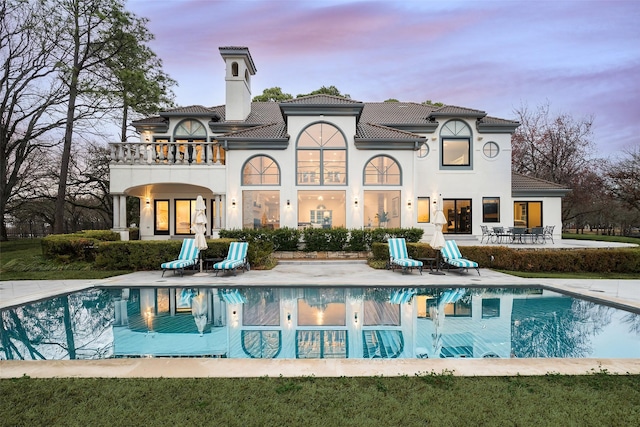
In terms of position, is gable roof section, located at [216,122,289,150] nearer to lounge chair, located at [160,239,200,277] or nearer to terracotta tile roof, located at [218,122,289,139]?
terracotta tile roof, located at [218,122,289,139]

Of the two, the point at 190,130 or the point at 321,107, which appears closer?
the point at 321,107

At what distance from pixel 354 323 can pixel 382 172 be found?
476 inches

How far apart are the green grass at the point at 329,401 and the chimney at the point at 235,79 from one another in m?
18.3

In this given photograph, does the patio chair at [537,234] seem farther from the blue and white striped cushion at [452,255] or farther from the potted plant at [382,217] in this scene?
the blue and white striped cushion at [452,255]

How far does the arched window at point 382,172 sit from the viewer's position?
56.3 ft

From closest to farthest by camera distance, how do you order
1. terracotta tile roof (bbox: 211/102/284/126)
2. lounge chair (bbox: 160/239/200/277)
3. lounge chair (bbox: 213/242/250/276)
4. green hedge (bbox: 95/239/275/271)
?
lounge chair (bbox: 160/239/200/277)
lounge chair (bbox: 213/242/250/276)
green hedge (bbox: 95/239/275/271)
terracotta tile roof (bbox: 211/102/284/126)

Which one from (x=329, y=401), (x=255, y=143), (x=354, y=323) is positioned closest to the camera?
(x=329, y=401)

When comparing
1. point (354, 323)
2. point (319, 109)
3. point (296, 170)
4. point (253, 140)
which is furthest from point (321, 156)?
point (354, 323)

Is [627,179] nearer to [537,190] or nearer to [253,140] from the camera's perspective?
[537,190]

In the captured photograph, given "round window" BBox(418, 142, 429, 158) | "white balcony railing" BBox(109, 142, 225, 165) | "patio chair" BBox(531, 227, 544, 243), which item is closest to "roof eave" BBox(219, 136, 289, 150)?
"white balcony railing" BBox(109, 142, 225, 165)

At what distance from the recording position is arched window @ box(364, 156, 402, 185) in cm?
1716

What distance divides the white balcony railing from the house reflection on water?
9416 millimetres

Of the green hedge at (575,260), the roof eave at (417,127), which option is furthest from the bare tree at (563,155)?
the green hedge at (575,260)

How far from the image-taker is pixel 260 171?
1700cm
